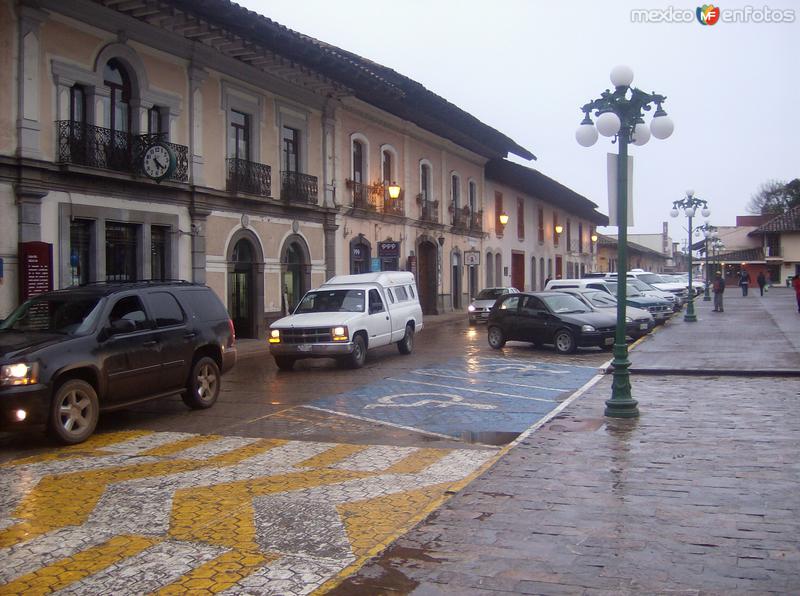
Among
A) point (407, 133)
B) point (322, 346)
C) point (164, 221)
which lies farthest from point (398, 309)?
point (407, 133)

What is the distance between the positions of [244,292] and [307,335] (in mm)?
8751

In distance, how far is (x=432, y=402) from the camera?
40.4 ft

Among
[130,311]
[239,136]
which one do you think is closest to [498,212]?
[239,136]

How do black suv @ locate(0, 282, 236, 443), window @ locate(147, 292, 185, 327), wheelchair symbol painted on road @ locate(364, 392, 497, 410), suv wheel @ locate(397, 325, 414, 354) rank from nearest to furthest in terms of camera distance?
black suv @ locate(0, 282, 236, 443), window @ locate(147, 292, 185, 327), wheelchair symbol painted on road @ locate(364, 392, 497, 410), suv wheel @ locate(397, 325, 414, 354)

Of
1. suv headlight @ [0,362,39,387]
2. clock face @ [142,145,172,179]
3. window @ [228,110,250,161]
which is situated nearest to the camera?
suv headlight @ [0,362,39,387]

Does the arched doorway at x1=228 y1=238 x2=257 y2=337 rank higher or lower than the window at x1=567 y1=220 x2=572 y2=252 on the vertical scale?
lower

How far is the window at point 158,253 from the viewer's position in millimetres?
21172

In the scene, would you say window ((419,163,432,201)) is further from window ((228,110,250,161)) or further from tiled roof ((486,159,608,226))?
window ((228,110,250,161))

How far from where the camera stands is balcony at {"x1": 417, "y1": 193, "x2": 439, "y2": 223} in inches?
1452

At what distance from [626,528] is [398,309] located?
14.0 m

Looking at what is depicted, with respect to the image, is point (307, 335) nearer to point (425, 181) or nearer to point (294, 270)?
point (294, 270)

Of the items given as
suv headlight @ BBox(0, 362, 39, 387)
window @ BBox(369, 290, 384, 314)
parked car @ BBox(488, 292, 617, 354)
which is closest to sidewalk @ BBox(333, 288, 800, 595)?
suv headlight @ BBox(0, 362, 39, 387)

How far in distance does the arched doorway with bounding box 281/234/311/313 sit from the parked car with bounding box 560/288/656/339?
30.4ft

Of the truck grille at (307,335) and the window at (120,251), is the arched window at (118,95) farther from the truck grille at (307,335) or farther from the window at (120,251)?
the truck grille at (307,335)
